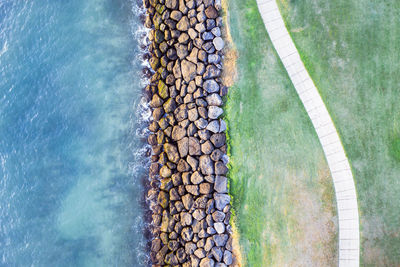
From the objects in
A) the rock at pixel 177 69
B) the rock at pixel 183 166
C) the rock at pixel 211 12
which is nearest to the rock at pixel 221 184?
the rock at pixel 183 166

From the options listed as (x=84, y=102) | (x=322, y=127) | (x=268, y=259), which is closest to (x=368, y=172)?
(x=322, y=127)

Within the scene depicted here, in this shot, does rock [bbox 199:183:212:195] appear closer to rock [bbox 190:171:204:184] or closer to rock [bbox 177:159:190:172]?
rock [bbox 190:171:204:184]

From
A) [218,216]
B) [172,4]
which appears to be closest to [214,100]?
[172,4]

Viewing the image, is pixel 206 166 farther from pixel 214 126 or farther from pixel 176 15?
pixel 176 15

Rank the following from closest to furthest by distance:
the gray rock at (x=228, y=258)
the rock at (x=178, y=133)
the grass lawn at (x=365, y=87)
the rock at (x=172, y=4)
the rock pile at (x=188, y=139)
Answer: the grass lawn at (x=365, y=87), the gray rock at (x=228, y=258), the rock pile at (x=188, y=139), the rock at (x=178, y=133), the rock at (x=172, y=4)

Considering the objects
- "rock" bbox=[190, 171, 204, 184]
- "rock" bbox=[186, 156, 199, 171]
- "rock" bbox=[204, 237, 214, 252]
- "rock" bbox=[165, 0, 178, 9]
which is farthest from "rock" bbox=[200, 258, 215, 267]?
"rock" bbox=[165, 0, 178, 9]

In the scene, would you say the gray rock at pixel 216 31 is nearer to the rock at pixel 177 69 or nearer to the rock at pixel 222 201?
the rock at pixel 177 69
